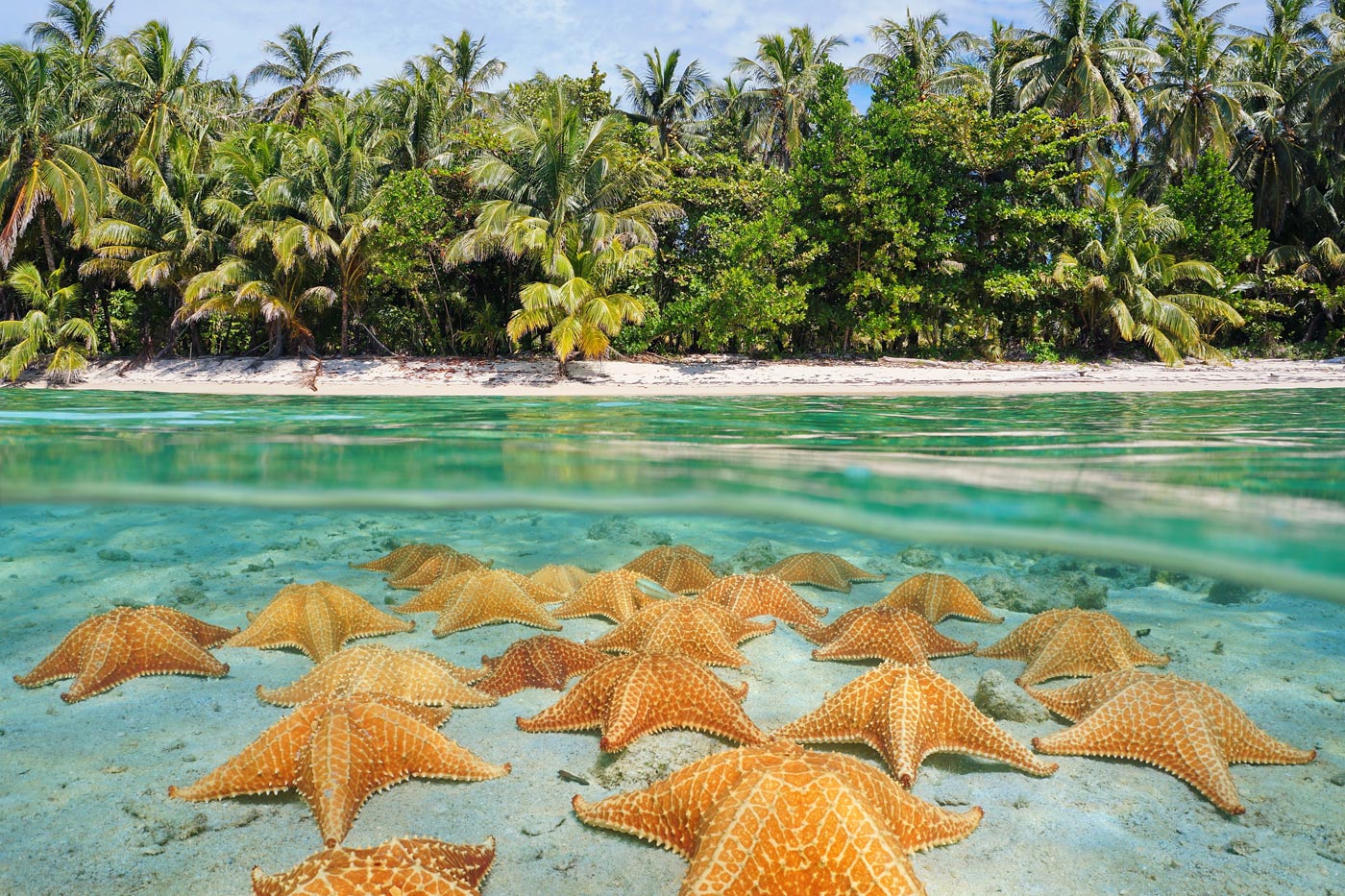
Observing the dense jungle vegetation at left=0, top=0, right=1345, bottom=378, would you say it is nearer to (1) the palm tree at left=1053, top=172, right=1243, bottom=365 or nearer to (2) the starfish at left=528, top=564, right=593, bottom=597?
(1) the palm tree at left=1053, top=172, right=1243, bottom=365

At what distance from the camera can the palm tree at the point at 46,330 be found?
2447cm

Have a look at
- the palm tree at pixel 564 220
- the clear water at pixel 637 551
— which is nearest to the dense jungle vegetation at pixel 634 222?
the palm tree at pixel 564 220

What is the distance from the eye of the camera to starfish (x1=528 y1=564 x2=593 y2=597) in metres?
5.69

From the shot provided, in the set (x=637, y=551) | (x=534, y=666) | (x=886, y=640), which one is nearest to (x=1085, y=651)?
(x=886, y=640)

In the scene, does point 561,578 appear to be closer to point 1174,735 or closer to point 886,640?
point 886,640

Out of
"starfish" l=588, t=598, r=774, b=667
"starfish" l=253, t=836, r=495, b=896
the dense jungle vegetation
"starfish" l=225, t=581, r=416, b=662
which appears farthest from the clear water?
the dense jungle vegetation

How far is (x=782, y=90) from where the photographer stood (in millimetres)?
37938

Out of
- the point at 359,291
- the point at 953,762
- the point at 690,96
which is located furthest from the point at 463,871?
the point at 690,96

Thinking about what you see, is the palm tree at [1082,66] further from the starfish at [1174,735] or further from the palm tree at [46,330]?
the palm tree at [46,330]

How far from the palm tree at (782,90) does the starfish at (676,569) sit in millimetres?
34455

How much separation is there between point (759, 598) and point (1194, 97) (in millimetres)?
36513

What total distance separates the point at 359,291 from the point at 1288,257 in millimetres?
36201

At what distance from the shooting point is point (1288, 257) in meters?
33.0

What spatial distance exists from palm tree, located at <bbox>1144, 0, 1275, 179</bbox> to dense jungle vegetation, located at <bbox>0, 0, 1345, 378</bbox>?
0.56 feet
